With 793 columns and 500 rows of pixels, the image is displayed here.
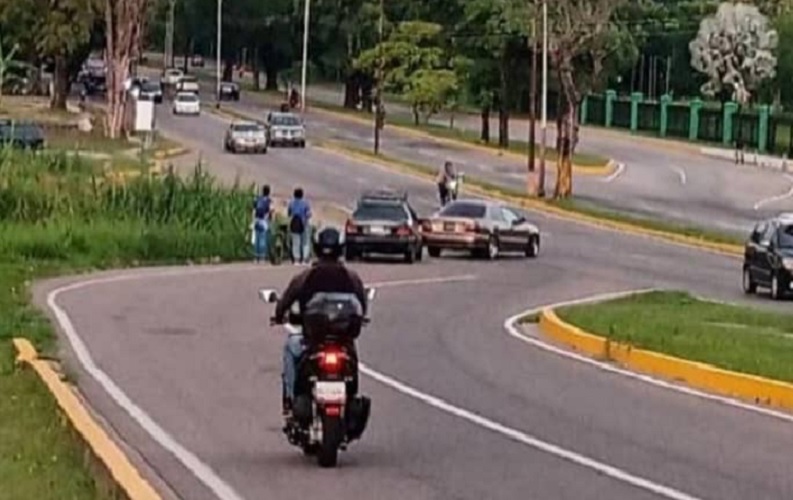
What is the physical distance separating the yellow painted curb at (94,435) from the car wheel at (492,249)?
29.4 meters

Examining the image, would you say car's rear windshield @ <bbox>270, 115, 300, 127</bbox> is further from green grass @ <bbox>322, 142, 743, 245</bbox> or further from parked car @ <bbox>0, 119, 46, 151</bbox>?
parked car @ <bbox>0, 119, 46, 151</bbox>

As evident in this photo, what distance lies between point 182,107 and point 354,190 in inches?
1774

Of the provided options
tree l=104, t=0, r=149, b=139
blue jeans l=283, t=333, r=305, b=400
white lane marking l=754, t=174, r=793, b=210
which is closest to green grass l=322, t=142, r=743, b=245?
white lane marking l=754, t=174, r=793, b=210

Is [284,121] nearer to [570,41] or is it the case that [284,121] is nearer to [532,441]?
[570,41]

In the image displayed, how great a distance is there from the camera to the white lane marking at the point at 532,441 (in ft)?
51.5

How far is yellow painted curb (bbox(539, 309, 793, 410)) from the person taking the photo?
22.5m

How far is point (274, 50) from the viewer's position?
14825 cm

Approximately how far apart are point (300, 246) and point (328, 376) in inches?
1244

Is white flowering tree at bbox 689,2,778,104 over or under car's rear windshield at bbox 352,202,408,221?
over

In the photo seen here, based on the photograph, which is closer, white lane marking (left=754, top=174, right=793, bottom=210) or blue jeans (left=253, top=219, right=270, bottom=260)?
blue jeans (left=253, top=219, right=270, bottom=260)

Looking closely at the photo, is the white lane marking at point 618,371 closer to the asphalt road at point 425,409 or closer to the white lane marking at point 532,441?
the asphalt road at point 425,409

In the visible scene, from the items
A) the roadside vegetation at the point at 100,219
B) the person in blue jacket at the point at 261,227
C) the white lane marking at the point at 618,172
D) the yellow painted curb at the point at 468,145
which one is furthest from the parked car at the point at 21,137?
the yellow painted curb at the point at 468,145

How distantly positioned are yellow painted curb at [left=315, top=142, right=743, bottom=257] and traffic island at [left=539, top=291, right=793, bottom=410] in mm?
22537

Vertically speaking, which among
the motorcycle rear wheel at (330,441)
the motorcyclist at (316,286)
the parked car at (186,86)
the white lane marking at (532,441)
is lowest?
the parked car at (186,86)
